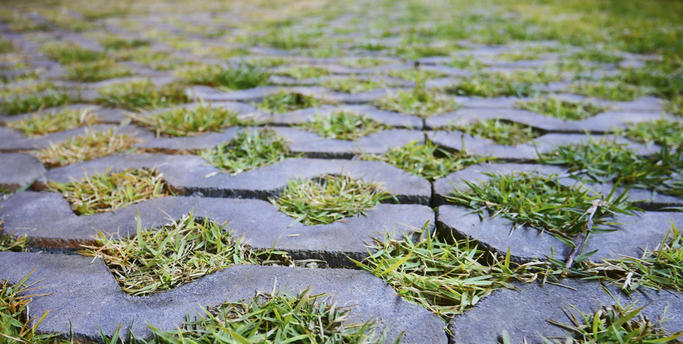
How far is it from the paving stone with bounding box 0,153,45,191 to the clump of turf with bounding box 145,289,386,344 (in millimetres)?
914

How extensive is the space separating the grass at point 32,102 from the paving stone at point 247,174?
0.85 m

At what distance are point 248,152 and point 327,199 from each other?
42 cm

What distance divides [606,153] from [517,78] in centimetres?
104

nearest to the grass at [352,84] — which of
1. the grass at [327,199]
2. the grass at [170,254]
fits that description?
the grass at [327,199]

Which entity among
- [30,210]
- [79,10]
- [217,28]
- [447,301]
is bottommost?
[447,301]

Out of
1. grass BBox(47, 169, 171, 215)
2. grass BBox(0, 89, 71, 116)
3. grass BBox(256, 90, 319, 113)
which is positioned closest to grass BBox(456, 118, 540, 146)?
grass BBox(256, 90, 319, 113)

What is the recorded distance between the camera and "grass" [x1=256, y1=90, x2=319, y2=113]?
1873 mm

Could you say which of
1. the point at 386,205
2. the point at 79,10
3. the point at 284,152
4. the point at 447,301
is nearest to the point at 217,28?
the point at 79,10

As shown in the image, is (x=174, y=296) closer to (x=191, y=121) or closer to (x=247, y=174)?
(x=247, y=174)

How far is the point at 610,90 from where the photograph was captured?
208 cm

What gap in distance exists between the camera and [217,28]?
4.59 metres

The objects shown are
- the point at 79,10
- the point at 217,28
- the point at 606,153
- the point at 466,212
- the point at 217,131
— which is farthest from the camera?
the point at 79,10

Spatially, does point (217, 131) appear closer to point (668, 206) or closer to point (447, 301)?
point (447, 301)

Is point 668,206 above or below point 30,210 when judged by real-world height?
below
